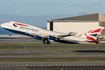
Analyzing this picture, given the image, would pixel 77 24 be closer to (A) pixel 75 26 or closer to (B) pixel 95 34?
(A) pixel 75 26

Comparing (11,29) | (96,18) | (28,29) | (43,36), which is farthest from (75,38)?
(96,18)

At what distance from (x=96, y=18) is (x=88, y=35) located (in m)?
51.7

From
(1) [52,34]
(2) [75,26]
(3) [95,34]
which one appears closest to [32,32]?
(1) [52,34]

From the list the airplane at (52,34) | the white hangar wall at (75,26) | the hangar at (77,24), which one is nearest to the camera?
the airplane at (52,34)

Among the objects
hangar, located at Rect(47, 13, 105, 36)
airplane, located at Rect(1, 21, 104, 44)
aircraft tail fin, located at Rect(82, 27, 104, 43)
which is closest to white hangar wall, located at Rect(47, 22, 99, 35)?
hangar, located at Rect(47, 13, 105, 36)

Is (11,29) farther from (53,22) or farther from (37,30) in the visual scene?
(53,22)

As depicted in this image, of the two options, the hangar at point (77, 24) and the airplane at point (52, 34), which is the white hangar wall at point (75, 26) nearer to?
the hangar at point (77, 24)

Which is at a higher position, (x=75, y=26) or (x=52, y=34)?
(x=75, y=26)

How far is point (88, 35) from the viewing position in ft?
218

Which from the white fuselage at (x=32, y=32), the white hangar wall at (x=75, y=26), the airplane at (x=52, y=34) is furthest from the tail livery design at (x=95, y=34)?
the white hangar wall at (x=75, y=26)

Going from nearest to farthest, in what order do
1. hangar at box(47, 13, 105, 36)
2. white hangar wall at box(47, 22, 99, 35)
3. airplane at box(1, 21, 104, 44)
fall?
airplane at box(1, 21, 104, 44) < hangar at box(47, 13, 105, 36) < white hangar wall at box(47, 22, 99, 35)

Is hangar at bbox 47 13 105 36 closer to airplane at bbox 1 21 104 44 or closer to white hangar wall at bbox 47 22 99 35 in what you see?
white hangar wall at bbox 47 22 99 35

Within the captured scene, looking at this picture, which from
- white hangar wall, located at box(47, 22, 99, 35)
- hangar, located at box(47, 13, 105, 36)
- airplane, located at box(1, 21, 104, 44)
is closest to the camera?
airplane, located at box(1, 21, 104, 44)

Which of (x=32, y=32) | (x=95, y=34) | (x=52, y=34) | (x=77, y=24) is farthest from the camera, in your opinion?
(x=77, y=24)
